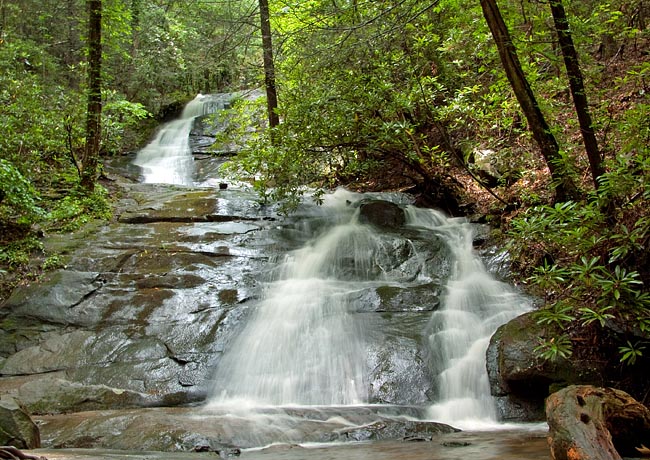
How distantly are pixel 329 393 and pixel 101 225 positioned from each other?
21.4ft

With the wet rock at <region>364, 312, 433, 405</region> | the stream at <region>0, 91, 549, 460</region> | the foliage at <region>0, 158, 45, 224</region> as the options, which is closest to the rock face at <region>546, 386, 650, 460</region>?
the stream at <region>0, 91, 549, 460</region>

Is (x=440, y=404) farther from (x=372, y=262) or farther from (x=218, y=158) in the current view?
(x=218, y=158)

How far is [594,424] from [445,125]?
9.10m

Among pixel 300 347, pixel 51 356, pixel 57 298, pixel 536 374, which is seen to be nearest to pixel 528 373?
pixel 536 374

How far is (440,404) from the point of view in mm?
5363

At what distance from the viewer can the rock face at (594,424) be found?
3.11m

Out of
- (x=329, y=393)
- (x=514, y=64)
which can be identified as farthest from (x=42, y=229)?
(x=514, y=64)

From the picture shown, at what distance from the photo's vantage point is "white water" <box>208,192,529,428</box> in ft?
18.2

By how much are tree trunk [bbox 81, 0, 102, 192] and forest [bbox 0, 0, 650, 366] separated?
0.10ft

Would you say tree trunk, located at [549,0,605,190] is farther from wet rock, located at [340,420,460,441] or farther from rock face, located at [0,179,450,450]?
wet rock, located at [340,420,460,441]

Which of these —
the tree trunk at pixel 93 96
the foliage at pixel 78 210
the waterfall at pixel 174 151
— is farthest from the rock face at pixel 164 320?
the waterfall at pixel 174 151

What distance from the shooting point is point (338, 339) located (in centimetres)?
640

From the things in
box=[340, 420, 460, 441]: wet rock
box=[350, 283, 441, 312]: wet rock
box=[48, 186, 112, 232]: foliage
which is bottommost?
box=[340, 420, 460, 441]: wet rock

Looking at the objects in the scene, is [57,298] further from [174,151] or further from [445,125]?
[174,151]
